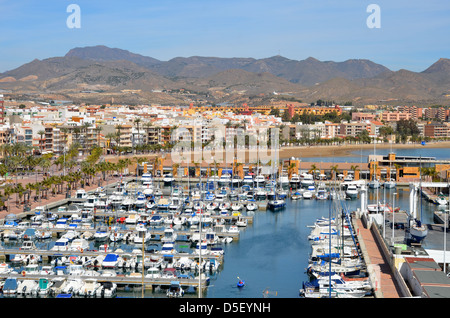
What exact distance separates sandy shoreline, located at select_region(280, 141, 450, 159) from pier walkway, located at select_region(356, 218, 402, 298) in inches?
573

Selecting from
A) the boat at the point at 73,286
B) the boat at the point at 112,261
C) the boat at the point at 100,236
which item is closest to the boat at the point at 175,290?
the boat at the point at 73,286

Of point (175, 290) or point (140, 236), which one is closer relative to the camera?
point (175, 290)

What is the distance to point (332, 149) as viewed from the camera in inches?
1072

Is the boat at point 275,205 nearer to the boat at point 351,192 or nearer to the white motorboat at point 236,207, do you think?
the white motorboat at point 236,207

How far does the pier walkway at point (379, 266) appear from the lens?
17.6 feet

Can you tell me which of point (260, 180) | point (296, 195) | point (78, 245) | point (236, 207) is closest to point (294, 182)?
point (260, 180)

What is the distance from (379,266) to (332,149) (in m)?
21.2

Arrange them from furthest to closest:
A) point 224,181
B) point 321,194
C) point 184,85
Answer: point 184,85 < point 224,181 < point 321,194

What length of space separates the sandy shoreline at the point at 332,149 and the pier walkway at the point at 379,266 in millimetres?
14561

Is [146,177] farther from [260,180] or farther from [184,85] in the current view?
[184,85]

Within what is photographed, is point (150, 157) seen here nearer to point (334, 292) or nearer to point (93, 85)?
point (334, 292)

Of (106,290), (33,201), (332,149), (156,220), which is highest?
(332,149)

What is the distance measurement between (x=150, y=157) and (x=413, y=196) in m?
13.3
